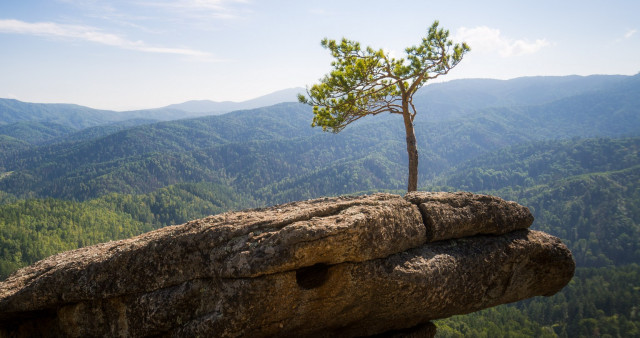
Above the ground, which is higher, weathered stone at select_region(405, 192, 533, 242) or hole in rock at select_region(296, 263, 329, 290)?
weathered stone at select_region(405, 192, 533, 242)

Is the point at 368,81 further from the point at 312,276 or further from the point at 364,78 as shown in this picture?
the point at 312,276

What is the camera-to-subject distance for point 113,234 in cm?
19962

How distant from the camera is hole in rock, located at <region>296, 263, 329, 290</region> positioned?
1072 centimetres

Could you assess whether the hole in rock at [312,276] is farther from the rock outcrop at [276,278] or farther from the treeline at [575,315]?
the treeline at [575,315]

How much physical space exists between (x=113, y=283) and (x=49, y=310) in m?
3.08

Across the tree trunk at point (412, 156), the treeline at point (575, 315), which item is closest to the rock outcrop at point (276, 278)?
the tree trunk at point (412, 156)

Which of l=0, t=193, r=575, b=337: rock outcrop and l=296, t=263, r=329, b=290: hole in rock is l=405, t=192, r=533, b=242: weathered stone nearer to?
l=0, t=193, r=575, b=337: rock outcrop

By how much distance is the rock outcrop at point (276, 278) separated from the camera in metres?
10.1

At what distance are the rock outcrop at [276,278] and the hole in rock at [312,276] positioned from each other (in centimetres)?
3

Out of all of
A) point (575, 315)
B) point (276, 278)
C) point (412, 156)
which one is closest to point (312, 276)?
point (276, 278)

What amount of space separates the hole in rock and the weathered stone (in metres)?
4.04

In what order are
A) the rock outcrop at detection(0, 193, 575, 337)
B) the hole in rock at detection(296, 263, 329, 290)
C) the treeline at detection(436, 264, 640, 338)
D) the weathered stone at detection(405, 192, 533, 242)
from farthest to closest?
the treeline at detection(436, 264, 640, 338), the weathered stone at detection(405, 192, 533, 242), the hole in rock at detection(296, 263, 329, 290), the rock outcrop at detection(0, 193, 575, 337)

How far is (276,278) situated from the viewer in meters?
10.1

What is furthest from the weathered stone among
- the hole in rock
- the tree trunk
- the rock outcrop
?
the tree trunk
